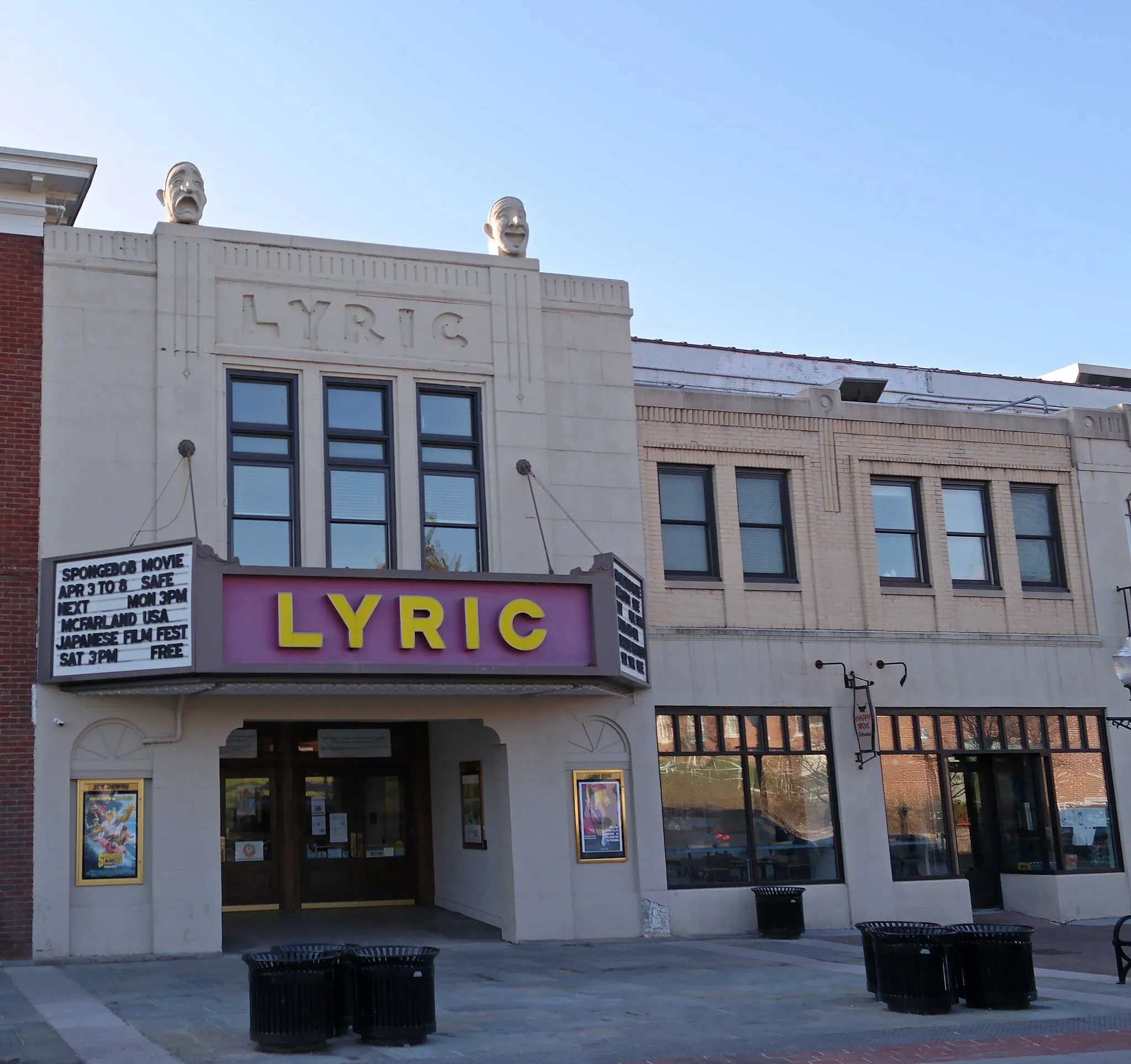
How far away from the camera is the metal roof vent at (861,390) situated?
26.2 metres

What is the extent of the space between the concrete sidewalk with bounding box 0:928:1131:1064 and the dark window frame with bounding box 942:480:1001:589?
836cm

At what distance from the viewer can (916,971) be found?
1352 cm

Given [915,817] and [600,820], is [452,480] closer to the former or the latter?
[600,820]

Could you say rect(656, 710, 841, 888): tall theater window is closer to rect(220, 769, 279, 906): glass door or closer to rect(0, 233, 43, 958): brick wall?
rect(220, 769, 279, 906): glass door

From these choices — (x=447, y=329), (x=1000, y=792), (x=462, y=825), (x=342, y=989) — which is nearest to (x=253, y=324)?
(x=447, y=329)

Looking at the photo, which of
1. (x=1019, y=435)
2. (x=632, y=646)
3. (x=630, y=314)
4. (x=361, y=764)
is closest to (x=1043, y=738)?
(x=1019, y=435)

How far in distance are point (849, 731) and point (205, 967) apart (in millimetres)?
10880

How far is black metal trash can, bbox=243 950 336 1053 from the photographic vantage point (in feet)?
37.6

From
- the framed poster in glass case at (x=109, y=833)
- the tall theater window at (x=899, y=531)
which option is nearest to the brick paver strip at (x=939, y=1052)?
the framed poster in glass case at (x=109, y=833)

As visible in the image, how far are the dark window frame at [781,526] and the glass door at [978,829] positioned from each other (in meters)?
4.38

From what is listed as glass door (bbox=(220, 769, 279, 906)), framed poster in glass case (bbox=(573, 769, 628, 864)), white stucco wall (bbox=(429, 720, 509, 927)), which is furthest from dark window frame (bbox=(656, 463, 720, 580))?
glass door (bbox=(220, 769, 279, 906))

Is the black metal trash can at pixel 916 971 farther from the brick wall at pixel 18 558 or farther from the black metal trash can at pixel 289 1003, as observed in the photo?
the brick wall at pixel 18 558

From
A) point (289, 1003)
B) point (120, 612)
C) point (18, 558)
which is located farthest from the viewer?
point (18, 558)

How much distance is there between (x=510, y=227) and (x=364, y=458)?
15.4 ft
